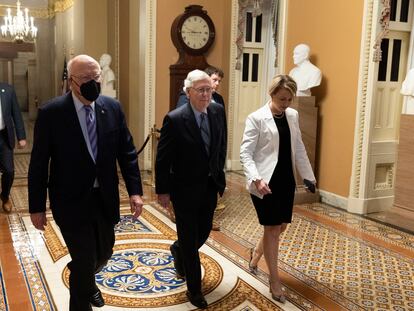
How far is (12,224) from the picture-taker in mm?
5250

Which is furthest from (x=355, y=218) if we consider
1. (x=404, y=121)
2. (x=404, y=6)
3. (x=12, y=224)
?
(x=12, y=224)

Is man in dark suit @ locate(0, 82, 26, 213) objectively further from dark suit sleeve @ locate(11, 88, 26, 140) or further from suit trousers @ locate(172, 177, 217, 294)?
suit trousers @ locate(172, 177, 217, 294)

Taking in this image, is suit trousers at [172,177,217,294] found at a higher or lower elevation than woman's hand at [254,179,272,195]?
lower

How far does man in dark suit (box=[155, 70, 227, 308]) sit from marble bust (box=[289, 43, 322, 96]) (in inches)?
132

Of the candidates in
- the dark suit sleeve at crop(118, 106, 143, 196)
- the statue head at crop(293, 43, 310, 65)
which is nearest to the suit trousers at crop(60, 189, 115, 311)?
the dark suit sleeve at crop(118, 106, 143, 196)

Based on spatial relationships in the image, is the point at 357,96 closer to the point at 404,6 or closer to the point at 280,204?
the point at 404,6

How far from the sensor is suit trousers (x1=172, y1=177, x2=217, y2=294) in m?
3.20

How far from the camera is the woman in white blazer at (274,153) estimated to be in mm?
3271

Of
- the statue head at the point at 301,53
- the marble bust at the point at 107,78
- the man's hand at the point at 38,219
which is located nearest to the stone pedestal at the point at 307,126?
the statue head at the point at 301,53

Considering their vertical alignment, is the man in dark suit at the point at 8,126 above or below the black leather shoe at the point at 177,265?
above

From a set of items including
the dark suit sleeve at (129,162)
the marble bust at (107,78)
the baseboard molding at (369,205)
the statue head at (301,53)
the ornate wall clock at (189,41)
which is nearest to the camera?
the dark suit sleeve at (129,162)

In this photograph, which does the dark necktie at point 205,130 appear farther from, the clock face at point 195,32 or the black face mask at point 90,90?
the clock face at point 195,32

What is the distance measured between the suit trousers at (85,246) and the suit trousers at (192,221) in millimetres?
608

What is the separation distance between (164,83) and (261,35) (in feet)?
6.39
